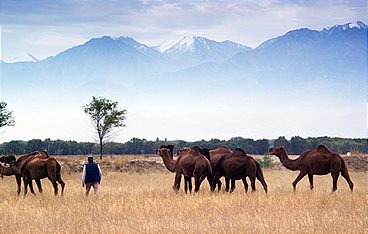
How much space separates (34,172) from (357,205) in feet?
39.7

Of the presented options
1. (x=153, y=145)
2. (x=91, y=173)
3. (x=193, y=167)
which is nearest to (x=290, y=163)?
(x=193, y=167)

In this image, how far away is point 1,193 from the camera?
2855 cm

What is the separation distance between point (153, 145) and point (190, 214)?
8839 centimetres

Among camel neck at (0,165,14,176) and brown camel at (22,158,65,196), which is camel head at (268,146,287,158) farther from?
camel neck at (0,165,14,176)

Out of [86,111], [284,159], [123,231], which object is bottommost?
[123,231]

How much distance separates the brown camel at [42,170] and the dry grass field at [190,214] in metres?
→ 1.48

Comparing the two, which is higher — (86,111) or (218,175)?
(86,111)

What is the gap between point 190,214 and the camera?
785 inches

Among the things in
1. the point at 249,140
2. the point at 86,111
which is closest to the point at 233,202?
the point at 86,111

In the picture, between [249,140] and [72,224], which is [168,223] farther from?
[249,140]

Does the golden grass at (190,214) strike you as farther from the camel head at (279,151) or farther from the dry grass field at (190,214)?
the camel head at (279,151)

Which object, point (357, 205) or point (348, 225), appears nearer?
point (348, 225)

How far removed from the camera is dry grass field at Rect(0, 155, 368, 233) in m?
17.4

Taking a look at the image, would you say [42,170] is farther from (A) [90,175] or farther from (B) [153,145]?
(B) [153,145]
